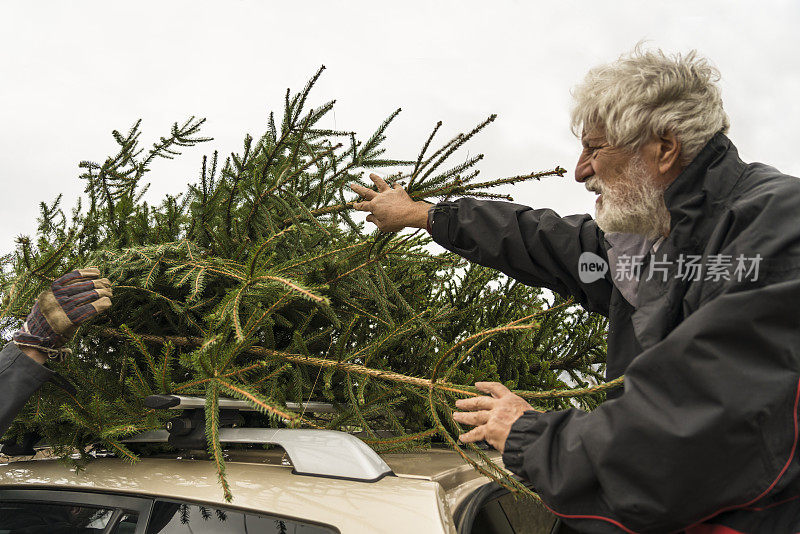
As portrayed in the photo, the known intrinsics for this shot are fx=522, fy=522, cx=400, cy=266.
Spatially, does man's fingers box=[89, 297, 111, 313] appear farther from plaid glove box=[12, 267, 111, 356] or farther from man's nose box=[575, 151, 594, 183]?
man's nose box=[575, 151, 594, 183]

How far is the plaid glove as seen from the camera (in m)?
1.98

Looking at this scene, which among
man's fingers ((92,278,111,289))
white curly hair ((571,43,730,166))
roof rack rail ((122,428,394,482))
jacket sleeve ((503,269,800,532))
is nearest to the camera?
jacket sleeve ((503,269,800,532))

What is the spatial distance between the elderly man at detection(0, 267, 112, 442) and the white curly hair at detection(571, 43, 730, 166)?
198 cm

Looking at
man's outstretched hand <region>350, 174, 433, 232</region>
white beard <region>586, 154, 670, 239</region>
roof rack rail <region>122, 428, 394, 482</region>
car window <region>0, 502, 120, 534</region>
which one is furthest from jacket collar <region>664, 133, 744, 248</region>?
car window <region>0, 502, 120, 534</region>

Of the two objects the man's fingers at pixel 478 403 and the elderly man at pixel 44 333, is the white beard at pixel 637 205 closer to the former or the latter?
the man's fingers at pixel 478 403

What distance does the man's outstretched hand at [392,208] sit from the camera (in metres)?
2.27

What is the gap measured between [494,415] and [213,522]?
2.95 ft

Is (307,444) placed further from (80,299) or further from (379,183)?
(379,183)

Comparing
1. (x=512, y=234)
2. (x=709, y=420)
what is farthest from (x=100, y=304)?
(x=709, y=420)

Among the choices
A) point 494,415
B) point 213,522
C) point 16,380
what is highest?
point 494,415

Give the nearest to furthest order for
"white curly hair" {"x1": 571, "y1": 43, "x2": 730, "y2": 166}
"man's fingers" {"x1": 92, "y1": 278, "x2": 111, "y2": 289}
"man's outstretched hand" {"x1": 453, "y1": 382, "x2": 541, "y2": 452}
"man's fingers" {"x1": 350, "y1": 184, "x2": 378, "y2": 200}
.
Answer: "man's outstretched hand" {"x1": 453, "y1": 382, "x2": 541, "y2": 452}, "white curly hair" {"x1": 571, "y1": 43, "x2": 730, "y2": 166}, "man's fingers" {"x1": 92, "y1": 278, "x2": 111, "y2": 289}, "man's fingers" {"x1": 350, "y1": 184, "x2": 378, "y2": 200}

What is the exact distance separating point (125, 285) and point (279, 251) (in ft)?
2.25

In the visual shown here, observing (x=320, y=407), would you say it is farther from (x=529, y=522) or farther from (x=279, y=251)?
(x=529, y=522)

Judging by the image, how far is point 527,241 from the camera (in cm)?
229
